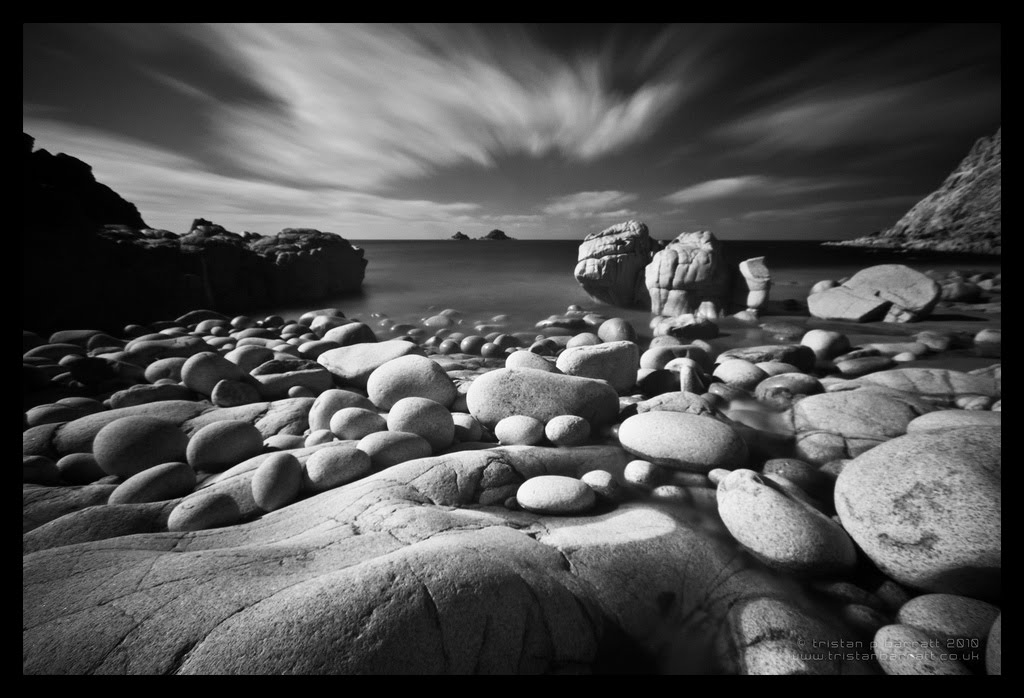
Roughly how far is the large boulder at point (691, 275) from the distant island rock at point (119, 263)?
51.7ft

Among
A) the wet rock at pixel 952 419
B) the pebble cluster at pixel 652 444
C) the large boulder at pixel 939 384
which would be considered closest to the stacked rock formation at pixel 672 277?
the large boulder at pixel 939 384

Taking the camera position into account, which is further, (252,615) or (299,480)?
(299,480)

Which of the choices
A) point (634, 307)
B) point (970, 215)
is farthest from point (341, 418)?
point (970, 215)

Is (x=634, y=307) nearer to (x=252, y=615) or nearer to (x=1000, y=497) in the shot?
(x=1000, y=497)

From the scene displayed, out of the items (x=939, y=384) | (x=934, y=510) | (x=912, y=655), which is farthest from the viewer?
(x=939, y=384)

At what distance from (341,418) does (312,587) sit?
220 centimetres

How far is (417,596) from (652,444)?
7.70ft

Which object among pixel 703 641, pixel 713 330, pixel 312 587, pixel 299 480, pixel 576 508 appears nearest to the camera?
pixel 312 587

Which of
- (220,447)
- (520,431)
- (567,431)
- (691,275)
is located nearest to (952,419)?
(567,431)

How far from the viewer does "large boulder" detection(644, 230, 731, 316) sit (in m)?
11.5

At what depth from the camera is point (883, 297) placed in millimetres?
10305

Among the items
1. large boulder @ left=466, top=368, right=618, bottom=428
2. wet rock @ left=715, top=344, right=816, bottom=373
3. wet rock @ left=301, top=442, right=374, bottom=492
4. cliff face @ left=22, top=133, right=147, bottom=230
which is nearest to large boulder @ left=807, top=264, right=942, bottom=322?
wet rock @ left=715, top=344, right=816, bottom=373

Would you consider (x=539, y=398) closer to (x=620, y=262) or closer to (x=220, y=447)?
(x=220, y=447)
